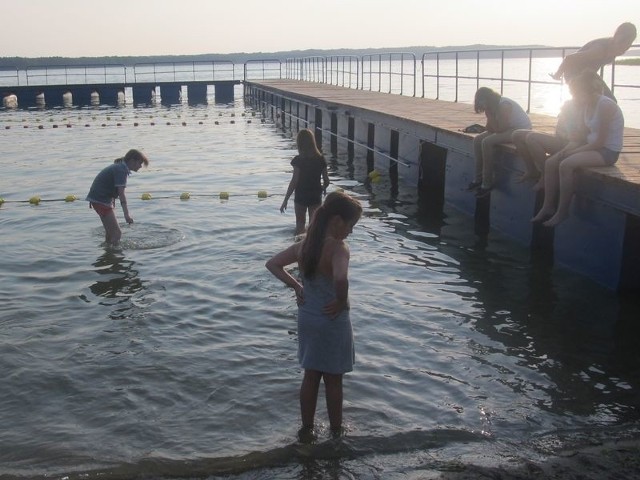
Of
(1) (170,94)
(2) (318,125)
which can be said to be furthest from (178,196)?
(1) (170,94)

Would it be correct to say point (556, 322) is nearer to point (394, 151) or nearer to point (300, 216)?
point (300, 216)

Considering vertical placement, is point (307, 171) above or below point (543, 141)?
below

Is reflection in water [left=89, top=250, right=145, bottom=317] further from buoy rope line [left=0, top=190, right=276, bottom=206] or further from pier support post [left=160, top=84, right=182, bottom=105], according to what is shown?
pier support post [left=160, top=84, right=182, bottom=105]

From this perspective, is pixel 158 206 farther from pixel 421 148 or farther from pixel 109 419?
pixel 109 419

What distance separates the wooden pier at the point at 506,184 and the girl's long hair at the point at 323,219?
4.14m

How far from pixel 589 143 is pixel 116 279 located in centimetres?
605

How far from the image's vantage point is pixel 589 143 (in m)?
9.02

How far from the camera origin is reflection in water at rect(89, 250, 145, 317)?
31.9 feet

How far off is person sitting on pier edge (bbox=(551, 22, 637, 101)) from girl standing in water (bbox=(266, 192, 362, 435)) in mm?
→ 5981

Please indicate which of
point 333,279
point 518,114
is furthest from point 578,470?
point 518,114

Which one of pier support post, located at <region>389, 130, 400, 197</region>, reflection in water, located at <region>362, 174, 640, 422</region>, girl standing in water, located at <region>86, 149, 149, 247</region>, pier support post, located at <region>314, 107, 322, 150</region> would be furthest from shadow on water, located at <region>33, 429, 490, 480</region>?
pier support post, located at <region>314, 107, 322, 150</region>

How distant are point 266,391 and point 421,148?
34.5 ft

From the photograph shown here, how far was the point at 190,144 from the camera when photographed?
2828 cm

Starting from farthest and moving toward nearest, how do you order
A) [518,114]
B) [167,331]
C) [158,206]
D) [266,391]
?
1. [158,206]
2. [518,114]
3. [167,331]
4. [266,391]
